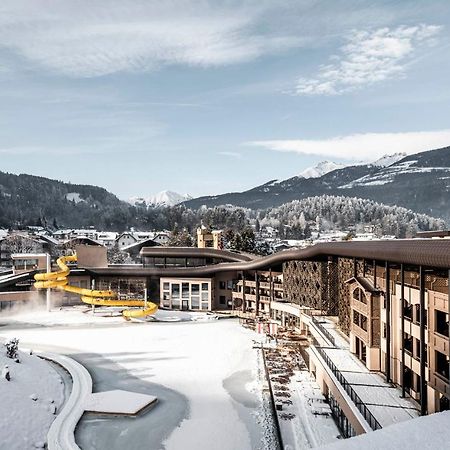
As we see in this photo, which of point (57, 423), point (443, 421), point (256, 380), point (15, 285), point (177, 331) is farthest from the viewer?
point (15, 285)

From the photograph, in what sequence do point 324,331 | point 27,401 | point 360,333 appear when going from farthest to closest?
point 324,331, point 360,333, point 27,401

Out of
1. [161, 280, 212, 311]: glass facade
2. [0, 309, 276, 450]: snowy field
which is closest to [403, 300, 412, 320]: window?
[0, 309, 276, 450]: snowy field

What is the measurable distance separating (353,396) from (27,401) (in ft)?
44.5

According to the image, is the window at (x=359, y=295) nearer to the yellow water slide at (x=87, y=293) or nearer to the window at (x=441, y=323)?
the window at (x=441, y=323)

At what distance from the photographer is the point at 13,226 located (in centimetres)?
15088

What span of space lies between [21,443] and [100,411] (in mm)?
3246

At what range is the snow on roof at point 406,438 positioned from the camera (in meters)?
8.99

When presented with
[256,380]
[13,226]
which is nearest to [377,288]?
[256,380]

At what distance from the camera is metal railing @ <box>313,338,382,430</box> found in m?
14.4

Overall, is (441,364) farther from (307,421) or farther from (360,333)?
(360,333)

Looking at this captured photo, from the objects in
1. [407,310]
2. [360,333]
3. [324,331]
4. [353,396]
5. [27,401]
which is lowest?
[27,401]

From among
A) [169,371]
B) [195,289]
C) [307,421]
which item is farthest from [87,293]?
[307,421]

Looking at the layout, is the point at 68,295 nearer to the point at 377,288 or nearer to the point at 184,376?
the point at 184,376

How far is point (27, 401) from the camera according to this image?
19.8 m
